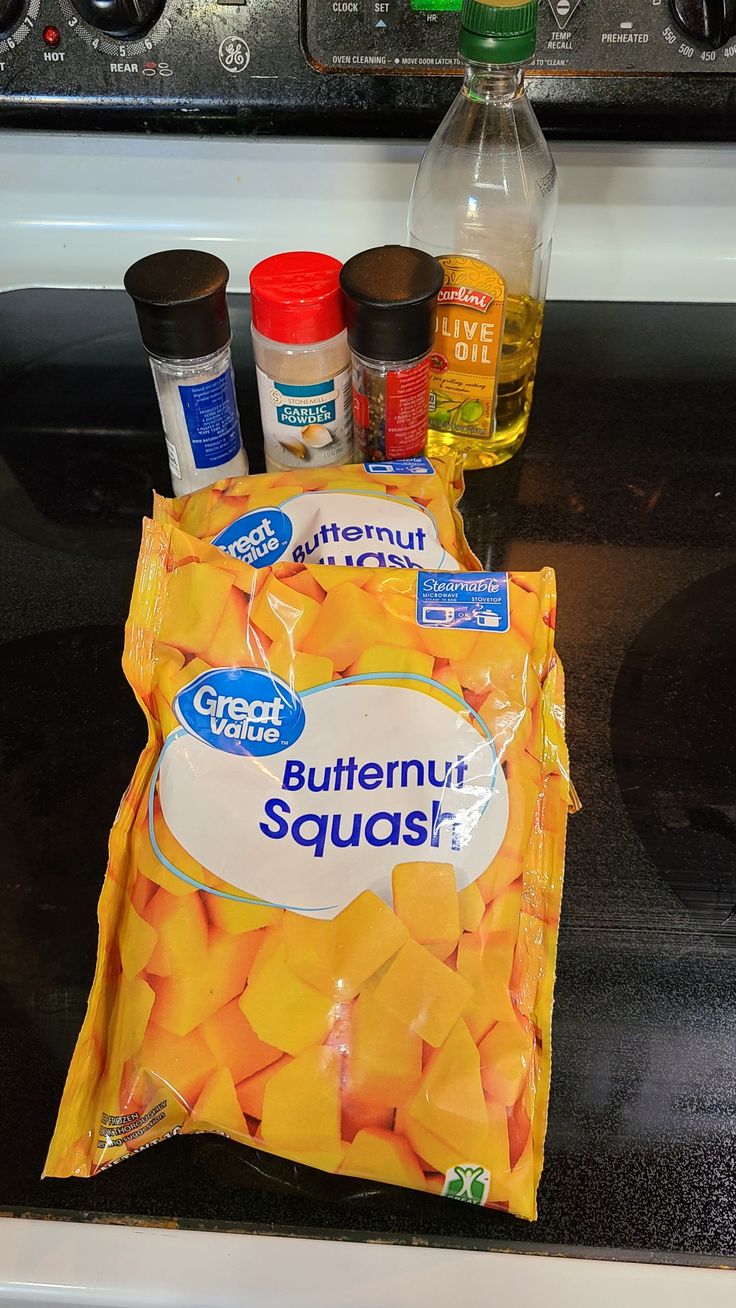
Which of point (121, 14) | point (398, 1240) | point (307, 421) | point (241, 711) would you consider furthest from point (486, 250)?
point (398, 1240)

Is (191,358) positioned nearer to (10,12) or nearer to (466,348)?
(466,348)

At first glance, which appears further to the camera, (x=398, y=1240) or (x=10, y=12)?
(x=10, y=12)

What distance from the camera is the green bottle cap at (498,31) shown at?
1.74 ft

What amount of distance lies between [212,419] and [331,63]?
0.89ft

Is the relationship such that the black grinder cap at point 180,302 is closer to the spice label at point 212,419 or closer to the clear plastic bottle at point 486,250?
the spice label at point 212,419

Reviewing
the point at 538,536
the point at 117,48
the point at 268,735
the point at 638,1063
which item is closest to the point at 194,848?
the point at 268,735

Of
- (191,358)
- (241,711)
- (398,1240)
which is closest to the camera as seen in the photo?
(398,1240)

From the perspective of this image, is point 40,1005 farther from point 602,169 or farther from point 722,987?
point 602,169

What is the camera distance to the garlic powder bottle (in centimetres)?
59

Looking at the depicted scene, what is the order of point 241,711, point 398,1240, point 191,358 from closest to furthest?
point 398,1240 → point 241,711 → point 191,358

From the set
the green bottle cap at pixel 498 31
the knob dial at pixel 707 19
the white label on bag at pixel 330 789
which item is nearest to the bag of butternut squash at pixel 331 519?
the white label on bag at pixel 330 789

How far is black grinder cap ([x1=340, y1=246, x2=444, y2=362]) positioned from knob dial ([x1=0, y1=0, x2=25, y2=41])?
0.31m

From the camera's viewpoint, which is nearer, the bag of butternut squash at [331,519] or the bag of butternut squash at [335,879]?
the bag of butternut squash at [335,879]

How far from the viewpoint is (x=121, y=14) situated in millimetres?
641
